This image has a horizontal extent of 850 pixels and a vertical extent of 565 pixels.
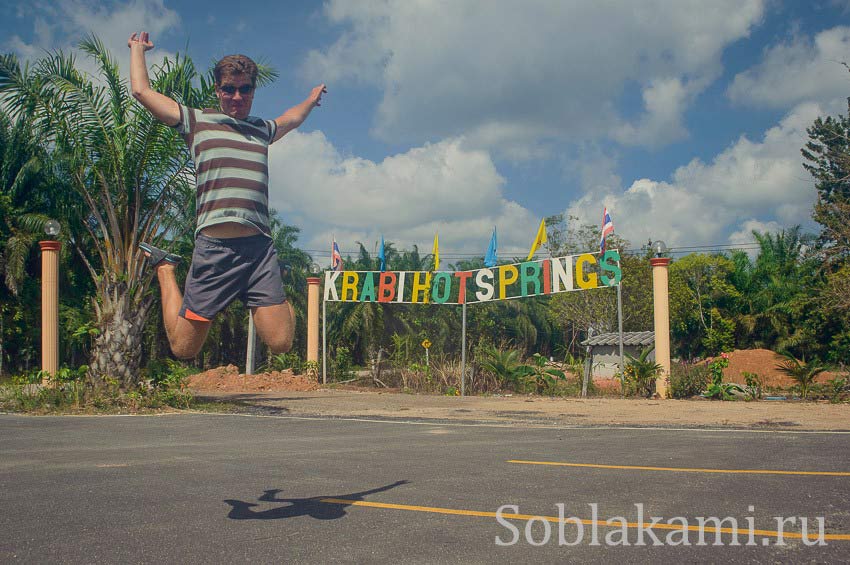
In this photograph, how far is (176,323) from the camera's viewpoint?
4.20m

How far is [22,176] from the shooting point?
75.6 feet

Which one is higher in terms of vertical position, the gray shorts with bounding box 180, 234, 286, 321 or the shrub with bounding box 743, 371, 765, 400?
the gray shorts with bounding box 180, 234, 286, 321

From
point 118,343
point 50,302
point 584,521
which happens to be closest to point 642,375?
point 118,343

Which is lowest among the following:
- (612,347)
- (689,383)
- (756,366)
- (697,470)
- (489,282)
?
(756,366)

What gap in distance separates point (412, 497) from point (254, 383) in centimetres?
1866

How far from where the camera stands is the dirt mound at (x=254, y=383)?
23.4 meters

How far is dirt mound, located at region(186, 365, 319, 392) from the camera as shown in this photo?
23.4 metres

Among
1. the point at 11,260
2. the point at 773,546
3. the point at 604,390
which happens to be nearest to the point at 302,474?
the point at 773,546

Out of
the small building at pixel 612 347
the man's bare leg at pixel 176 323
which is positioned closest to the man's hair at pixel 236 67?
the man's bare leg at pixel 176 323

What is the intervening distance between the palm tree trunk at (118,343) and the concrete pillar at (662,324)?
12401 mm

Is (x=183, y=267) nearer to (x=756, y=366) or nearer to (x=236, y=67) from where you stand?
(x=236, y=67)

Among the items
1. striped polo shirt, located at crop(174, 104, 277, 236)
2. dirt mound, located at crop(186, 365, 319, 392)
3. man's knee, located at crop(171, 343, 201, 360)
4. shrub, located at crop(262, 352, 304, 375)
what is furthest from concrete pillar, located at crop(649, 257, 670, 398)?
man's knee, located at crop(171, 343, 201, 360)

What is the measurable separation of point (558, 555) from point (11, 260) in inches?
853

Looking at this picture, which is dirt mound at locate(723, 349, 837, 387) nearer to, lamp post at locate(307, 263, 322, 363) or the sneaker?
lamp post at locate(307, 263, 322, 363)
